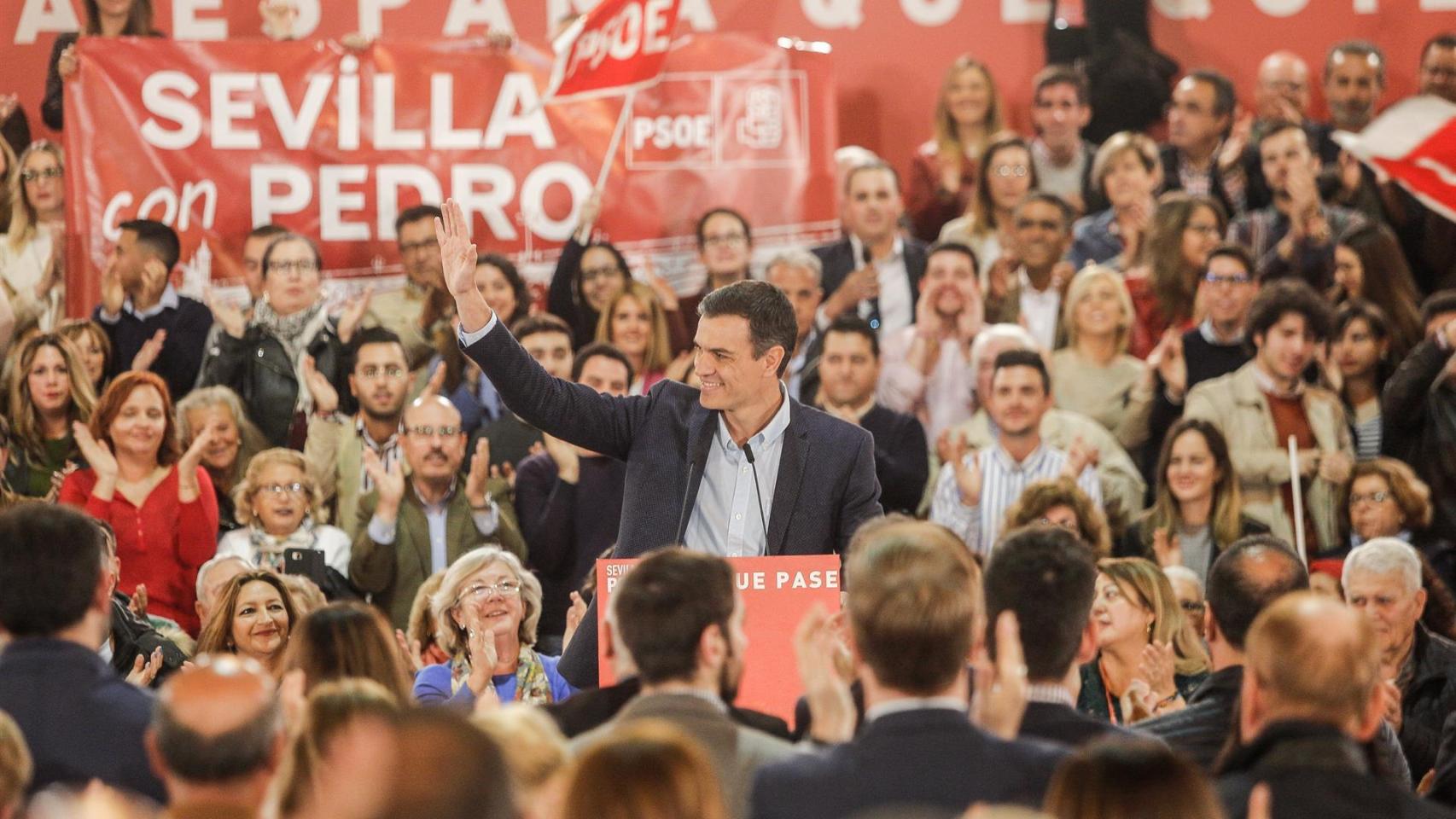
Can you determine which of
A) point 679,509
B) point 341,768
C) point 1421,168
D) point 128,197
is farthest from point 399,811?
point 128,197

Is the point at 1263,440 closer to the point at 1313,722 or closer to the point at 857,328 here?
the point at 857,328

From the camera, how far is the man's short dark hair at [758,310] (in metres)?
5.14

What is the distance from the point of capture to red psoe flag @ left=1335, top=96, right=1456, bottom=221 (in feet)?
25.7

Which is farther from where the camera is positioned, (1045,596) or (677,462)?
(677,462)

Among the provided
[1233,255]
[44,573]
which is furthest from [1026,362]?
[44,573]

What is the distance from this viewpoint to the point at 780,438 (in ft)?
17.1

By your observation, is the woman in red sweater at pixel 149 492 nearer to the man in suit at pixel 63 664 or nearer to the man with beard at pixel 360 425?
the man with beard at pixel 360 425

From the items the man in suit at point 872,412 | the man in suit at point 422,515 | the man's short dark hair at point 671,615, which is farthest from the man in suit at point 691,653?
the man in suit at point 872,412

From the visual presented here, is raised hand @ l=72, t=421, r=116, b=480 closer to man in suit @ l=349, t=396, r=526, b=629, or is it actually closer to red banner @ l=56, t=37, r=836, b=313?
man in suit @ l=349, t=396, r=526, b=629

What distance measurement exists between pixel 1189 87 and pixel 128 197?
17.0ft

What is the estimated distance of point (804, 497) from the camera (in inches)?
203

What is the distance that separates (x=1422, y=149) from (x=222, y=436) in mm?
4835

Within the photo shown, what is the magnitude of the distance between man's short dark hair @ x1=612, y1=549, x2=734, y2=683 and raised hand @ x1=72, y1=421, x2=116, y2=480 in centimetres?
446

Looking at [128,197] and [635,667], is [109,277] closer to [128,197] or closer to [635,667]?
[128,197]
